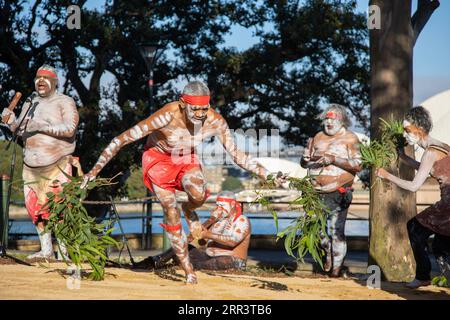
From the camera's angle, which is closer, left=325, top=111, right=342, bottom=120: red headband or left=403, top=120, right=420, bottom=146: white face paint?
left=403, top=120, right=420, bottom=146: white face paint

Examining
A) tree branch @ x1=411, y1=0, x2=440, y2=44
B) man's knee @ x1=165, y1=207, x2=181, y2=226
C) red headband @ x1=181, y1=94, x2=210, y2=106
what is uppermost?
tree branch @ x1=411, y1=0, x2=440, y2=44

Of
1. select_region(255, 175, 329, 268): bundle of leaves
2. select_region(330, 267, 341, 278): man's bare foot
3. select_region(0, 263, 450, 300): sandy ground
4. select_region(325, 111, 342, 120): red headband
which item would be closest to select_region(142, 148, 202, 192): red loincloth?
select_region(255, 175, 329, 268): bundle of leaves

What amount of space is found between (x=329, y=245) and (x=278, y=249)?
5.92m

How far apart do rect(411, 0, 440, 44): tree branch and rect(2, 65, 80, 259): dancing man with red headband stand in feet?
14.9

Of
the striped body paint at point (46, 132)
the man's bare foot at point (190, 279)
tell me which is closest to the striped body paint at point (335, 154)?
the man's bare foot at point (190, 279)

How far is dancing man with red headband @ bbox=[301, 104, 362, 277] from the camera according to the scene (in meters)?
9.73

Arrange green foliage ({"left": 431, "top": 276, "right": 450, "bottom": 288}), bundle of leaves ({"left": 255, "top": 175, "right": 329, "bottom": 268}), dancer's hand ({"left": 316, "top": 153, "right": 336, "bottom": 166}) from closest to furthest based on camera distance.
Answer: bundle of leaves ({"left": 255, "top": 175, "right": 329, "bottom": 268}) < green foliage ({"left": 431, "top": 276, "right": 450, "bottom": 288}) < dancer's hand ({"left": 316, "top": 153, "right": 336, "bottom": 166})

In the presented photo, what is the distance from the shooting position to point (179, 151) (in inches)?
337

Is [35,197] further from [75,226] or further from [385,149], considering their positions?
[385,149]

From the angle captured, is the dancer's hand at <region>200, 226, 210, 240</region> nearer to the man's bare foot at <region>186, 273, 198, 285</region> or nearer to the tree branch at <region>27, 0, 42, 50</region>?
the man's bare foot at <region>186, 273, 198, 285</region>

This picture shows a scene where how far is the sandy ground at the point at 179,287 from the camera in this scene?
736 cm

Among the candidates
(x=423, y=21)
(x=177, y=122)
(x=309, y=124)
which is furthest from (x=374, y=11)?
(x=309, y=124)

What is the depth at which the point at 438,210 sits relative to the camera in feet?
25.7

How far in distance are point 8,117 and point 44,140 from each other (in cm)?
51
